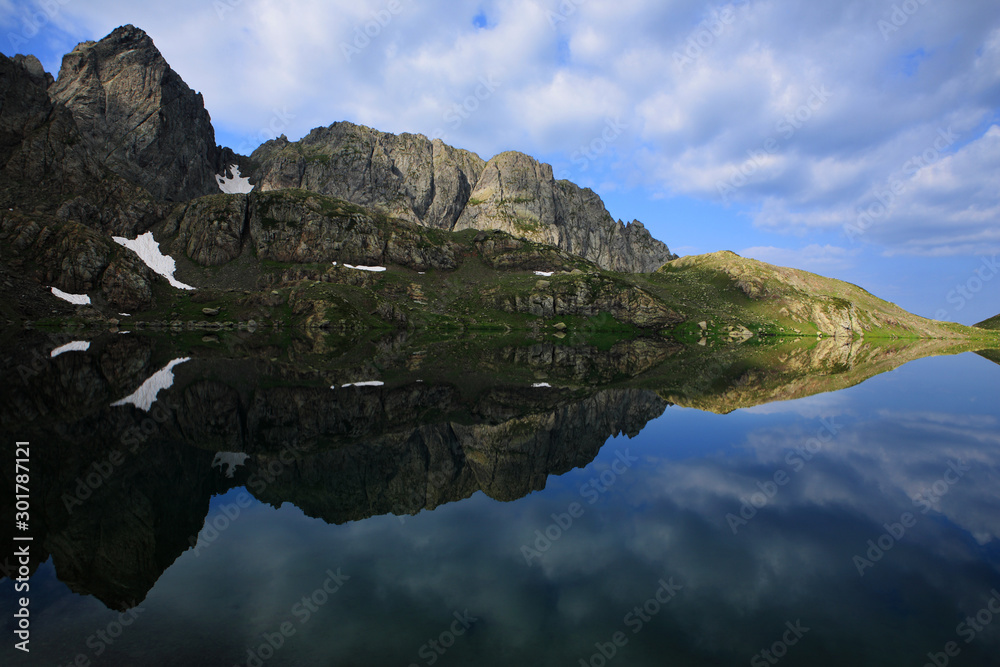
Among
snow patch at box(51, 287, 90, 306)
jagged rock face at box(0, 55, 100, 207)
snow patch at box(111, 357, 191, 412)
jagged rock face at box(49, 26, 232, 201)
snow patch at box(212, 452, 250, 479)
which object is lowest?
snow patch at box(111, 357, 191, 412)

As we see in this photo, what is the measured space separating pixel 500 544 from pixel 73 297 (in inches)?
4748

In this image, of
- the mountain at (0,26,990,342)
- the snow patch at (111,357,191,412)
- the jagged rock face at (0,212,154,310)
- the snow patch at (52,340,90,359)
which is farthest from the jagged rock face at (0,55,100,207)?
the snow patch at (111,357,191,412)

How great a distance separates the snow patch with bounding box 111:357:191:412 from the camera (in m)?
28.9

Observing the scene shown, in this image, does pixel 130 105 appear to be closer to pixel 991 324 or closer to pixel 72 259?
pixel 72 259

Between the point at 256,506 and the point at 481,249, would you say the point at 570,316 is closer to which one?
the point at 481,249

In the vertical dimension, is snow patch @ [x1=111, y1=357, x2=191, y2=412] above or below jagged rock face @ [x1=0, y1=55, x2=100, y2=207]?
below

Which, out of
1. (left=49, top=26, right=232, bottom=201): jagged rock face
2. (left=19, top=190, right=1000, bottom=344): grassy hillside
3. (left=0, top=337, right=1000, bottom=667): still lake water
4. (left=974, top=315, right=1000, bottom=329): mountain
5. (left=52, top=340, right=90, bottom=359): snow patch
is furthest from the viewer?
(left=974, top=315, right=1000, bottom=329): mountain

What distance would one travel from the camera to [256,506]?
16.4 metres

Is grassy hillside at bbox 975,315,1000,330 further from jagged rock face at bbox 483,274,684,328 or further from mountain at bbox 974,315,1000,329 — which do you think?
jagged rock face at bbox 483,274,684,328

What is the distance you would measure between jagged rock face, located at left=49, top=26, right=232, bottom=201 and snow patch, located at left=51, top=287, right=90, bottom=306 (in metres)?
110

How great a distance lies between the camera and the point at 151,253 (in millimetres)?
138750

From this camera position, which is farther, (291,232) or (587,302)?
(291,232)

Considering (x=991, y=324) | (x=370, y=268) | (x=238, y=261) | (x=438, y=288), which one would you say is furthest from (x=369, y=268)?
(x=991, y=324)

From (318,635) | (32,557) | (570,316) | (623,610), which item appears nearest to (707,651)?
(623,610)
